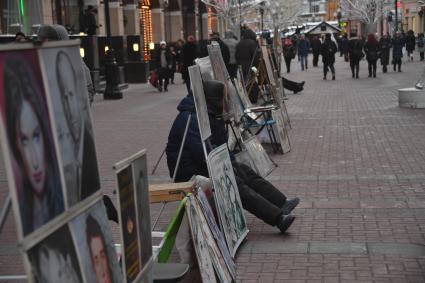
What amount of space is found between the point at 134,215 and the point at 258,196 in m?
2.74

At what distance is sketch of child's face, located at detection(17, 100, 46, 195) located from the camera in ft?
7.84

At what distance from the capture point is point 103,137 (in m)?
12.4

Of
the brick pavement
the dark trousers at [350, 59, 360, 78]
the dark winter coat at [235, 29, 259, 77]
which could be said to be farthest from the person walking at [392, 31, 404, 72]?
the dark winter coat at [235, 29, 259, 77]

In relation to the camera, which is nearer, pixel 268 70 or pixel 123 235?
pixel 123 235

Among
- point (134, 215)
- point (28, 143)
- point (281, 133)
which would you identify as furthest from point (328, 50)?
point (28, 143)

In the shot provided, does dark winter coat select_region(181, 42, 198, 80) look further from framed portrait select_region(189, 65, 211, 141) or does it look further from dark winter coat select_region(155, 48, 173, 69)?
framed portrait select_region(189, 65, 211, 141)

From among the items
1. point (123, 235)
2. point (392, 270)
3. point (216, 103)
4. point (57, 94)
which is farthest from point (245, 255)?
point (57, 94)

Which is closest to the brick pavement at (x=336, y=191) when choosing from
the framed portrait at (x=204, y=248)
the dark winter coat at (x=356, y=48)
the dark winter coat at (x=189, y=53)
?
the framed portrait at (x=204, y=248)

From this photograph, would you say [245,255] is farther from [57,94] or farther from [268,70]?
[268,70]

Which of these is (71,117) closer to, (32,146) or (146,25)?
(32,146)

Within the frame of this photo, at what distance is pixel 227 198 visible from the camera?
5.35 meters

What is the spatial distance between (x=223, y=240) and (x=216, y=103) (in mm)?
1771

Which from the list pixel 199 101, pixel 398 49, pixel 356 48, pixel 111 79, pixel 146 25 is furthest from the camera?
pixel 146 25

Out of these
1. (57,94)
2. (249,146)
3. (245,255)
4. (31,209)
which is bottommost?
(245,255)
